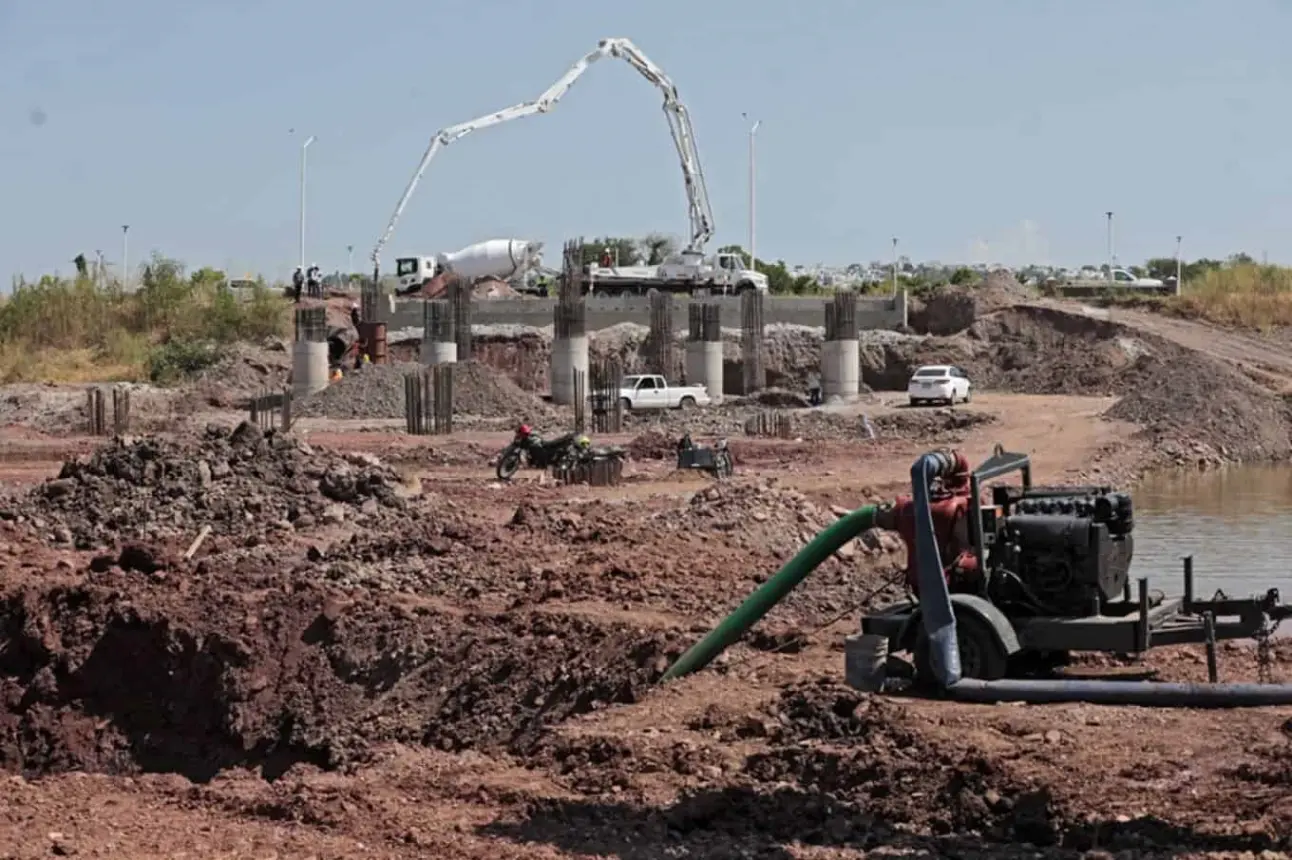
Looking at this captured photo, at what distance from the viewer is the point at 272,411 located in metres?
43.0

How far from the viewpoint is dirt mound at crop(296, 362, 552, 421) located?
46.7m

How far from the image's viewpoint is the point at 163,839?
11844 mm

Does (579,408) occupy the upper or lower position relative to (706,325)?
lower

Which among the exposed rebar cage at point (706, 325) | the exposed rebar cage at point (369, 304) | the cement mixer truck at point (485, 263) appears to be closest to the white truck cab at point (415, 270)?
the cement mixer truck at point (485, 263)

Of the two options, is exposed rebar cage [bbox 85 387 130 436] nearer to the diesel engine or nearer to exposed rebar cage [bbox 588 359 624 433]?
exposed rebar cage [bbox 588 359 624 433]

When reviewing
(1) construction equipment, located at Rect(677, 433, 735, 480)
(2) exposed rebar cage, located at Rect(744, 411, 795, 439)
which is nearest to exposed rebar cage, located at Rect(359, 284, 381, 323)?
(2) exposed rebar cage, located at Rect(744, 411, 795, 439)

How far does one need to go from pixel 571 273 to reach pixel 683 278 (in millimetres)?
15163

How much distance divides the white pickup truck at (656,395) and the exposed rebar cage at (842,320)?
4812 mm

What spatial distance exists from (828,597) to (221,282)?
56.5m

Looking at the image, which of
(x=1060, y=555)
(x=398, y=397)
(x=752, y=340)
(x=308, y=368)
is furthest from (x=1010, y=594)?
(x=752, y=340)

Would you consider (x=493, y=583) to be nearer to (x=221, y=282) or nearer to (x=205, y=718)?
(x=205, y=718)

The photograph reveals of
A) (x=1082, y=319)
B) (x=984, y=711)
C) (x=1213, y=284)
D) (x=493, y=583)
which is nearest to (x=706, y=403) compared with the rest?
(x=1082, y=319)

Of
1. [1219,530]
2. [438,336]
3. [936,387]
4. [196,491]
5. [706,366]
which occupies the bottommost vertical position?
[1219,530]

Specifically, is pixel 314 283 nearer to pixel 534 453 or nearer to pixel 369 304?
pixel 369 304
